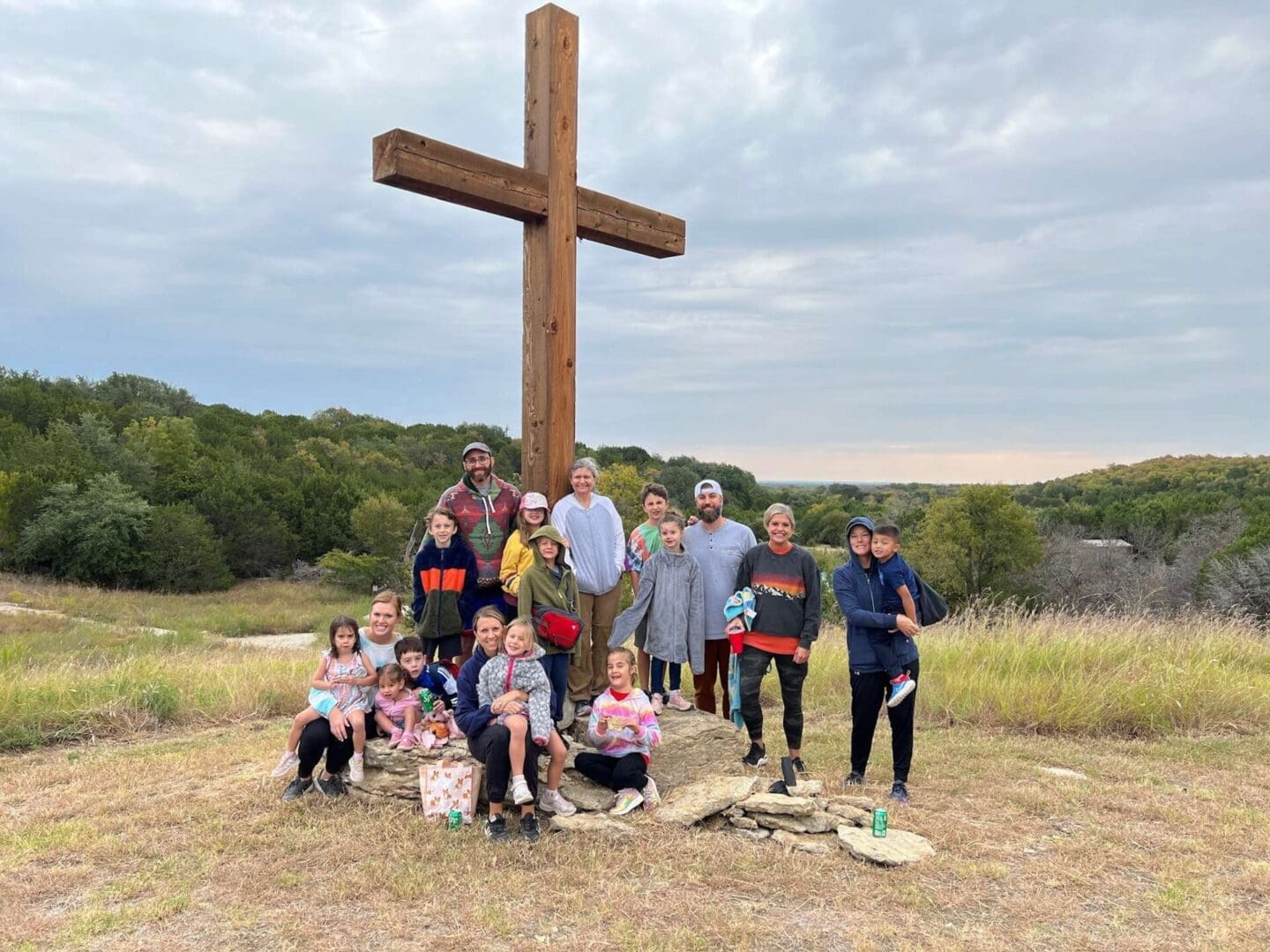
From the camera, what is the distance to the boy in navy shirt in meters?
5.27

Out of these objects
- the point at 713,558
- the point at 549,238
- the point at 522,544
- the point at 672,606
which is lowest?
the point at 672,606

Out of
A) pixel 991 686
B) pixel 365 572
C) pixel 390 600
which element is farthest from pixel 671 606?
pixel 365 572

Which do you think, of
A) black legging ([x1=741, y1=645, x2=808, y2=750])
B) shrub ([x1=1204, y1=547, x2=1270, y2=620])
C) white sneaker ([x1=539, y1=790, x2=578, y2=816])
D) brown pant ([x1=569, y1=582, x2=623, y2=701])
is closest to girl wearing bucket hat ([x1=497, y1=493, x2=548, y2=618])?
brown pant ([x1=569, y1=582, x2=623, y2=701])

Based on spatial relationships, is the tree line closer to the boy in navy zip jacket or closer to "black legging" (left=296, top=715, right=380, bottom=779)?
the boy in navy zip jacket

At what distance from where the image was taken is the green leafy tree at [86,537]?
31.3 metres

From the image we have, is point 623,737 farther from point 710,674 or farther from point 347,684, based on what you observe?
point 347,684

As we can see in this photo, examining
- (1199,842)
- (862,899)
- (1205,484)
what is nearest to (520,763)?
(862,899)

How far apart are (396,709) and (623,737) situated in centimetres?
129

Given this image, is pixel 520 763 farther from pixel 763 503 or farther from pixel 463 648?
pixel 763 503

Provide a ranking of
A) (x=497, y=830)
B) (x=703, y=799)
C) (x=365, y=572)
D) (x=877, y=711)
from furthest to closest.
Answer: (x=365, y=572) < (x=877, y=711) < (x=703, y=799) < (x=497, y=830)

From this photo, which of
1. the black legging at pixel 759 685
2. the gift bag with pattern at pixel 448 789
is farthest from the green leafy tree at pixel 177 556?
the black legging at pixel 759 685

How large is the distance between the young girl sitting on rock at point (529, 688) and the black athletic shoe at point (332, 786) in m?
1.05

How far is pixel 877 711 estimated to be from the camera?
550 cm

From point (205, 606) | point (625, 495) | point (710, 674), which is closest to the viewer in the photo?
point (710, 674)
